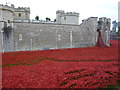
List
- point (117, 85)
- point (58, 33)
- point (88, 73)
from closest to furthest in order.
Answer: point (117, 85) → point (88, 73) → point (58, 33)

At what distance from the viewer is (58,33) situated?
22.6 m

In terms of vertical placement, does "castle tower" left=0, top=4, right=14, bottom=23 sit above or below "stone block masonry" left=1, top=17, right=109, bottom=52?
above

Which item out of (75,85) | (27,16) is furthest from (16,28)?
(75,85)

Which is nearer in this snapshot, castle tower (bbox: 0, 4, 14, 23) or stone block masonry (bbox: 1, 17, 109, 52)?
stone block masonry (bbox: 1, 17, 109, 52)

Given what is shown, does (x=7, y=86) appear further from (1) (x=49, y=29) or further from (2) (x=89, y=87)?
(1) (x=49, y=29)

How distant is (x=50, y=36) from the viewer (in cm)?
2183

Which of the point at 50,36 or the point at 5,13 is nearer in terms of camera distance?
the point at 5,13

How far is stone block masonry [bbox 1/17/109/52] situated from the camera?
19.0 metres

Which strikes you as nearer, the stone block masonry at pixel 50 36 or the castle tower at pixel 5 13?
the stone block masonry at pixel 50 36

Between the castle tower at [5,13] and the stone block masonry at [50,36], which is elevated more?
the castle tower at [5,13]

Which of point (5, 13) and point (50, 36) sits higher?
point (5, 13)

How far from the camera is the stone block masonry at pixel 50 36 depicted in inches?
746

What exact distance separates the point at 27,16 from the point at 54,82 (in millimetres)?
29015

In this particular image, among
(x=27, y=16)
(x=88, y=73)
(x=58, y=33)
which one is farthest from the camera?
(x=27, y=16)
